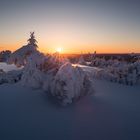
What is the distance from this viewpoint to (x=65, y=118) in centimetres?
1122

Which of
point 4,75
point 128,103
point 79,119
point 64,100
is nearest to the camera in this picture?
point 79,119

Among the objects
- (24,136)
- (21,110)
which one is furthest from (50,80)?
(24,136)

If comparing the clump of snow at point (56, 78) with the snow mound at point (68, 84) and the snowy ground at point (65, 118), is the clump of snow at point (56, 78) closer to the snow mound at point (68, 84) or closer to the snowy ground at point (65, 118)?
the snow mound at point (68, 84)

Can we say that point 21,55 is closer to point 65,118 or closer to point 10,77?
point 10,77

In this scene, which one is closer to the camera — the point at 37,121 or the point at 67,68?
the point at 37,121

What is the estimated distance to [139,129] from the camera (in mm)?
10391

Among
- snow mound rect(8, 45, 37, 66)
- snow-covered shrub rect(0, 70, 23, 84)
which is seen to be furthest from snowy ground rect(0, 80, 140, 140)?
snow-covered shrub rect(0, 70, 23, 84)

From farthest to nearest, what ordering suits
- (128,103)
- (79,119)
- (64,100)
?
1. (128,103)
2. (64,100)
3. (79,119)

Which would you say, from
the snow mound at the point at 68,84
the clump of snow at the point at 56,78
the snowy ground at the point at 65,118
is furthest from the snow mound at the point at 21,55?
the snow mound at the point at 68,84

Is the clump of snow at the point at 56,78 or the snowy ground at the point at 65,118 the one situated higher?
the clump of snow at the point at 56,78

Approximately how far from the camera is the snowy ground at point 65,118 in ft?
32.2

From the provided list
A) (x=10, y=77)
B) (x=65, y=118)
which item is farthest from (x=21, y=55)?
(x=65, y=118)

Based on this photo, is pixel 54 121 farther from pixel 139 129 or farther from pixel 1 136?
pixel 139 129

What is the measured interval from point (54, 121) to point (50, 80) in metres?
3.19
